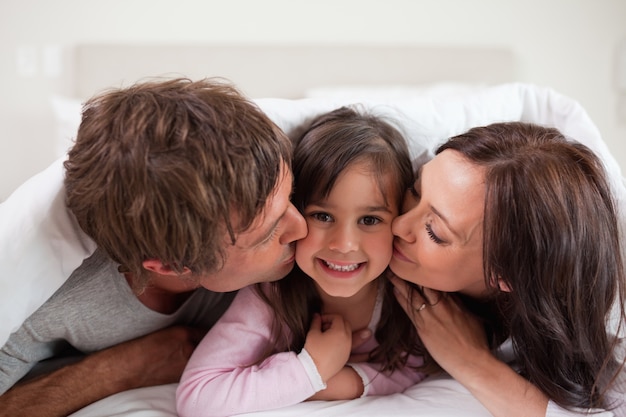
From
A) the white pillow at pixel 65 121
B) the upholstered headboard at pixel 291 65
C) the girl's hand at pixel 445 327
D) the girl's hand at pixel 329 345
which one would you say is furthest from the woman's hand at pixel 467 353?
the upholstered headboard at pixel 291 65

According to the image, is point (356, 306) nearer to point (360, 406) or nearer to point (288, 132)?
point (360, 406)

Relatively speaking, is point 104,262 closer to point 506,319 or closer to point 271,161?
point 271,161

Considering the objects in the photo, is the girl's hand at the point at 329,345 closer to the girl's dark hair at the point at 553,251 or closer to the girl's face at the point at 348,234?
the girl's face at the point at 348,234

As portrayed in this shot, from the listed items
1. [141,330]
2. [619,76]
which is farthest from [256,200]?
[619,76]

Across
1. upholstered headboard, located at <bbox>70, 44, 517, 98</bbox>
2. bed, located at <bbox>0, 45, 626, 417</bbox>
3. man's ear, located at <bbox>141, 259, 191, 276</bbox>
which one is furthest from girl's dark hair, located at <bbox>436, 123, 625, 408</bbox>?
upholstered headboard, located at <bbox>70, 44, 517, 98</bbox>

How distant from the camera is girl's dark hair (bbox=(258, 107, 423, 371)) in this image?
3.62 feet

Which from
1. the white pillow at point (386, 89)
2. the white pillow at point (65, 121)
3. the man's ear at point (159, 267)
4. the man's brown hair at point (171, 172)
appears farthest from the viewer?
the white pillow at point (386, 89)

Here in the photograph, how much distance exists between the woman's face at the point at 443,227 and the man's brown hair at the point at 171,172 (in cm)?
26

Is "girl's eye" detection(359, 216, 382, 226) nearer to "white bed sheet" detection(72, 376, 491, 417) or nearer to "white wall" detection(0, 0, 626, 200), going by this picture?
"white bed sheet" detection(72, 376, 491, 417)

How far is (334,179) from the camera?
Answer: 1.08 meters

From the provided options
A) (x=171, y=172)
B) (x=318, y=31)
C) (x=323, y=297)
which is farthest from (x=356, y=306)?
(x=318, y=31)

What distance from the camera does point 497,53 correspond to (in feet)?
7.90

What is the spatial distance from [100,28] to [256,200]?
1479mm

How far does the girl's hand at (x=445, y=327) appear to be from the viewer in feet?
3.81
